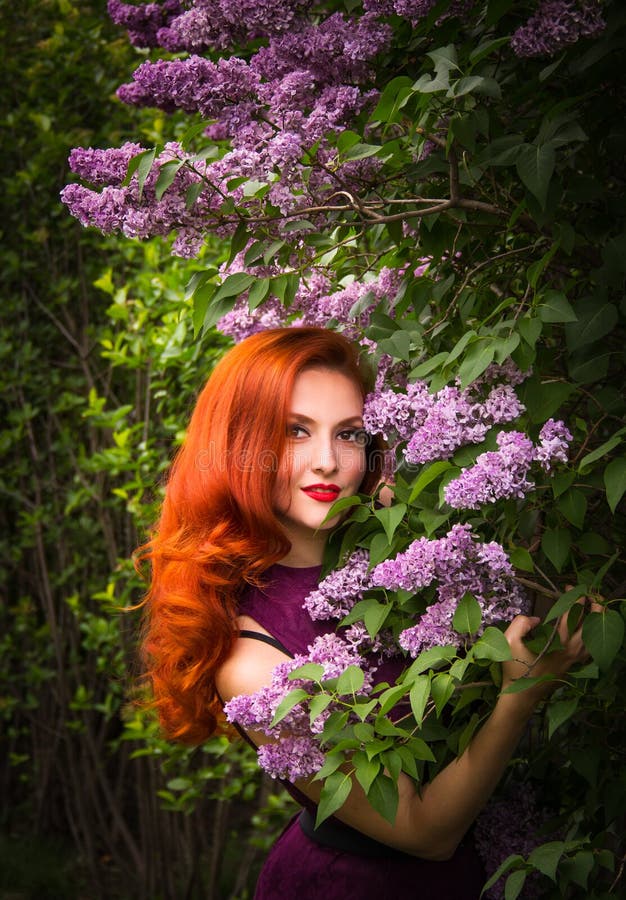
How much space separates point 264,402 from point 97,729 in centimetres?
309

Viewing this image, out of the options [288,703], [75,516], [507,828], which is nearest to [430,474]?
[288,703]

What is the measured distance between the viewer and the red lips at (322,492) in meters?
1.64

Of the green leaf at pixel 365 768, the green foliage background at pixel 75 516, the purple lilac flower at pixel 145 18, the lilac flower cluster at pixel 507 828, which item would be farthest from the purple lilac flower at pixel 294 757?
the green foliage background at pixel 75 516

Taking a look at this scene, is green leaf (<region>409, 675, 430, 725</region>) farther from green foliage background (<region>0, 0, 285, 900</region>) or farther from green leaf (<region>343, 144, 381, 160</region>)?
green foliage background (<region>0, 0, 285, 900</region>)

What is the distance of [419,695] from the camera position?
3.95ft

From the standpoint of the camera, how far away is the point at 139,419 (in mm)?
3654

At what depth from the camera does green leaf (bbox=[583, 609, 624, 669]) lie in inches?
45.7

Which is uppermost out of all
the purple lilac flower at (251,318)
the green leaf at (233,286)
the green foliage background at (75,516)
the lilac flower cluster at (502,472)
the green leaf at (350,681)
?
the green leaf at (233,286)

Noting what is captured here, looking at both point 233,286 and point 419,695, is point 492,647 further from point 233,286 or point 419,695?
point 233,286

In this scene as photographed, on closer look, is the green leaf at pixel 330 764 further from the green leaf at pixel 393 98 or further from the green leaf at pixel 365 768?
the green leaf at pixel 393 98

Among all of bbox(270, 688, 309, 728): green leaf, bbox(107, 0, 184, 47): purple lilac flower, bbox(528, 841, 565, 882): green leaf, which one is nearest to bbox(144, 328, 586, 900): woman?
bbox(528, 841, 565, 882): green leaf

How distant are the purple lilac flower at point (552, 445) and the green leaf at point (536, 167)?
0.27 metres

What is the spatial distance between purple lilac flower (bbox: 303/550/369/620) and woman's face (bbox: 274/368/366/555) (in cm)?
13

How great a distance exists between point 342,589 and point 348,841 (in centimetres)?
48
